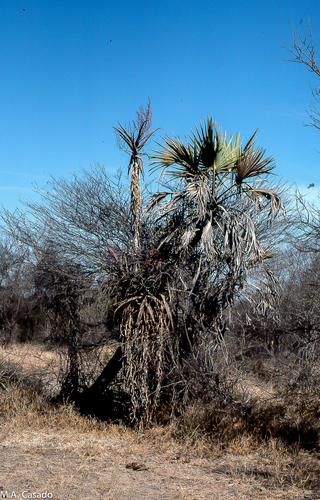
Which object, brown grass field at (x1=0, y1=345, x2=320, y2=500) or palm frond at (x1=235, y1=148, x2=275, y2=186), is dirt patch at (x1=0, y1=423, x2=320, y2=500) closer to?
brown grass field at (x1=0, y1=345, x2=320, y2=500)

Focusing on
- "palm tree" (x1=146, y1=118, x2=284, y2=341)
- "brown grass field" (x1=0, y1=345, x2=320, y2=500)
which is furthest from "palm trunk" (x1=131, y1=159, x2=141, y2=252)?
"brown grass field" (x1=0, y1=345, x2=320, y2=500)

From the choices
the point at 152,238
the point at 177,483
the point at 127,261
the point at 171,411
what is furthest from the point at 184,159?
the point at 177,483

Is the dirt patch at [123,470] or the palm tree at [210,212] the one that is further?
the palm tree at [210,212]

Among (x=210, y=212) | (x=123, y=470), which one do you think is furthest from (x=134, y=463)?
(x=210, y=212)

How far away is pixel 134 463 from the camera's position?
577 centimetres

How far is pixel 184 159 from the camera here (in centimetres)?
740

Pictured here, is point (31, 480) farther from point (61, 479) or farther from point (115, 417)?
point (115, 417)

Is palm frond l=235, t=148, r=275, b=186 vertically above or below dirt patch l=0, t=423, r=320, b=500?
above

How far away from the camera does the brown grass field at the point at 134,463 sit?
496 cm

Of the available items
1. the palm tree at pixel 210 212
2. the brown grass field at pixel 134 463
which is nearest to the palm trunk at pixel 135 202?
the palm tree at pixel 210 212

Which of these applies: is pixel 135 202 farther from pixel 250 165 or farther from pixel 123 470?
pixel 123 470

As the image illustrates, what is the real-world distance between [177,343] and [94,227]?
261 centimetres

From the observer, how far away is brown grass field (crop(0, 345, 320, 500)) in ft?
16.3

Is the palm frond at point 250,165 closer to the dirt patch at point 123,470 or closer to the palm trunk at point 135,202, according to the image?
the palm trunk at point 135,202
